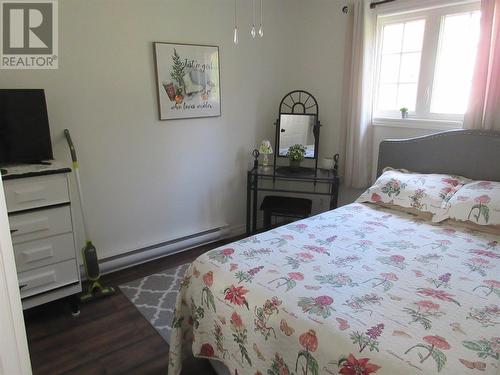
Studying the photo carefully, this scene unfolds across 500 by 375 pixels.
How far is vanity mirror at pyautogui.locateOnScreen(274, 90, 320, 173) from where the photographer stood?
3.49m

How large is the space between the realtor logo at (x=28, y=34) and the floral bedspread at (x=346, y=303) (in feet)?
5.80

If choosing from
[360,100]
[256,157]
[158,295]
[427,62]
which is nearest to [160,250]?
[158,295]

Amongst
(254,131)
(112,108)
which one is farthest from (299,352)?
(254,131)

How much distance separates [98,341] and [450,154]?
272 centimetres

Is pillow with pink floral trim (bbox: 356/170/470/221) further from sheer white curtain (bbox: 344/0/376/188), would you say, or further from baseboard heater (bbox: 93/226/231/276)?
baseboard heater (bbox: 93/226/231/276)

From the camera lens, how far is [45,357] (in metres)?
1.97

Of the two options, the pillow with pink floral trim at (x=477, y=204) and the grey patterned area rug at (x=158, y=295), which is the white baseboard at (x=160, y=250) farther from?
the pillow with pink floral trim at (x=477, y=204)

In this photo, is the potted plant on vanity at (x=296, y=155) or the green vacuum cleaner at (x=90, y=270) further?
the potted plant on vanity at (x=296, y=155)

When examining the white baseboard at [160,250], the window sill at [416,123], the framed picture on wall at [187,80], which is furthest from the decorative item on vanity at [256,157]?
the window sill at [416,123]

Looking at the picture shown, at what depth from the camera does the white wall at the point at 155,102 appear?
248 cm

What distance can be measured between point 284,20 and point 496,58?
6.54 ft

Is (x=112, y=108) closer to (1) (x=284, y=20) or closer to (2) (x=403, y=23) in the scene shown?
(1) (x=284, y=20)

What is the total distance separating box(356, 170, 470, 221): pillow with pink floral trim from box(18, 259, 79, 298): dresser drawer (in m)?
2.12

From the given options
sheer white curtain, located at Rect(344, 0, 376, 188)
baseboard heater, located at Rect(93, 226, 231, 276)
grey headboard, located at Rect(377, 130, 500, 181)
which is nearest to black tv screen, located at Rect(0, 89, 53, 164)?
baseboard heater, located at Rect(93, 226, 231, 276)
